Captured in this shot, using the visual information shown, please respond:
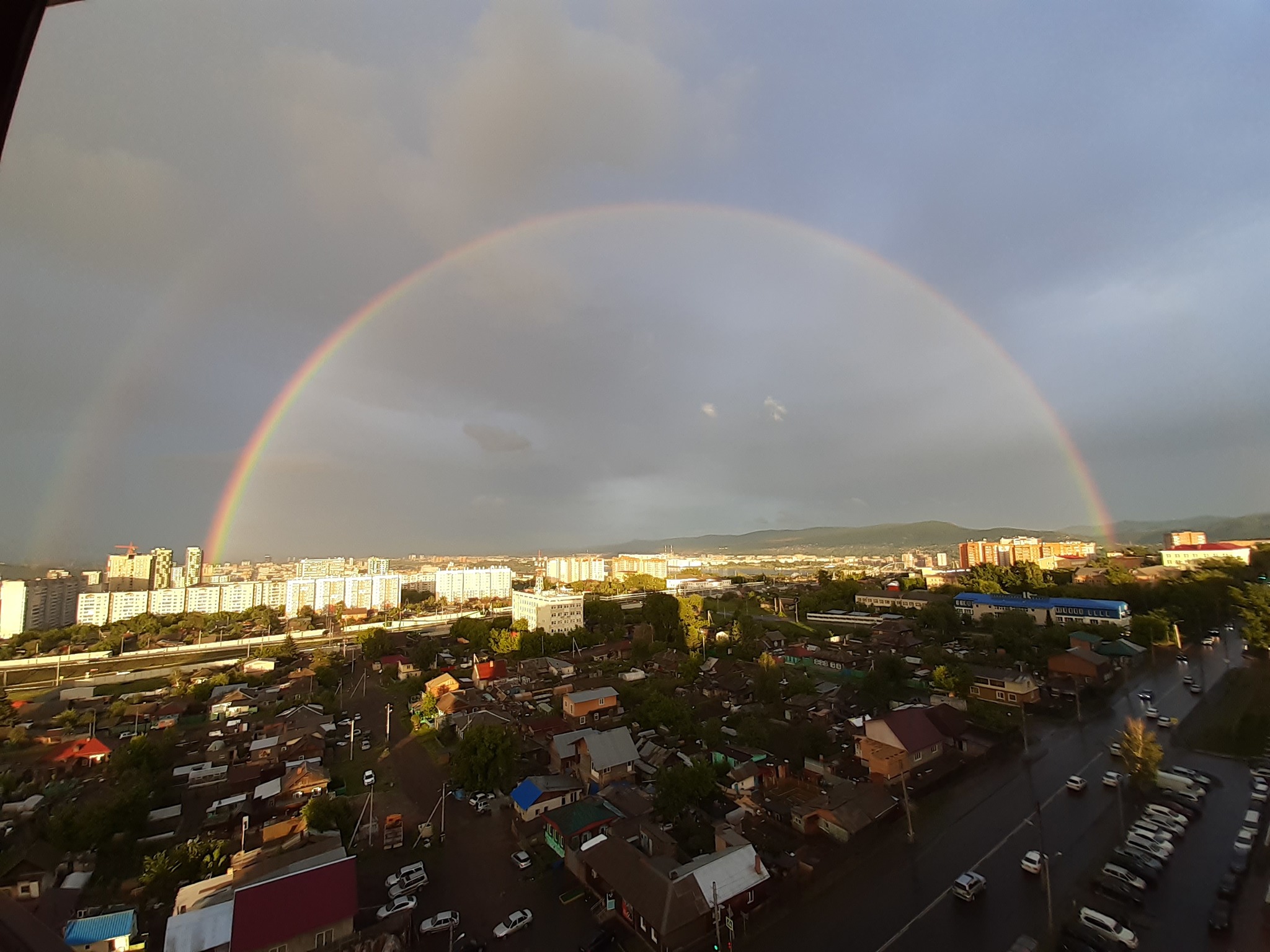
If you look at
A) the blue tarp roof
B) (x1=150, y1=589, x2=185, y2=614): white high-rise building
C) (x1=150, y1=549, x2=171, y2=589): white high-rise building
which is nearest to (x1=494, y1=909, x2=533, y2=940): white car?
the blue tarp roof

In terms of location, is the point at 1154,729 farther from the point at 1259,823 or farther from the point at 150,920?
the point at 150,920

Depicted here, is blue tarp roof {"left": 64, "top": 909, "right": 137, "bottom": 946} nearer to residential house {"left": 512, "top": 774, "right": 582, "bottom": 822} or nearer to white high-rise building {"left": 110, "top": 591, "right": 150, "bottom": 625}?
residential house {"left": 512, "top": 774, "right": 582, "bottom": 822}

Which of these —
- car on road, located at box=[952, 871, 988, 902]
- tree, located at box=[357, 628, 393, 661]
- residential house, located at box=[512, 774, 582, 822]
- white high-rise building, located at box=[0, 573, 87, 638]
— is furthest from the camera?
white high-rise building, located at box=[0, 573, 87, 638]

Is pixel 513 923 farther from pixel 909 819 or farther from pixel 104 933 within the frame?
pixel 909 819

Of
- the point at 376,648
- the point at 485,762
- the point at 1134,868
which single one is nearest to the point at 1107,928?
the point at 1134,868

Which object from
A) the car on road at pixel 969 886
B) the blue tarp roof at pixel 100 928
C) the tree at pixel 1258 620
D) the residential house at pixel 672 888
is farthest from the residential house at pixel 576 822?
the tree at pixel 1258 620

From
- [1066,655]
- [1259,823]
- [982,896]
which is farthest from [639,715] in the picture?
[1066,655]

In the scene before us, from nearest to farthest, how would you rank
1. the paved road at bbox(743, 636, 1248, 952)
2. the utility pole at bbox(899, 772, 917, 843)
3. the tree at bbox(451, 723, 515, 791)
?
the paved road at bbox(743, 636, 1248, 952), the utility pole at bbox(899, 772, 917, 843), the tree at bbox(451, 723, 515, 791)
